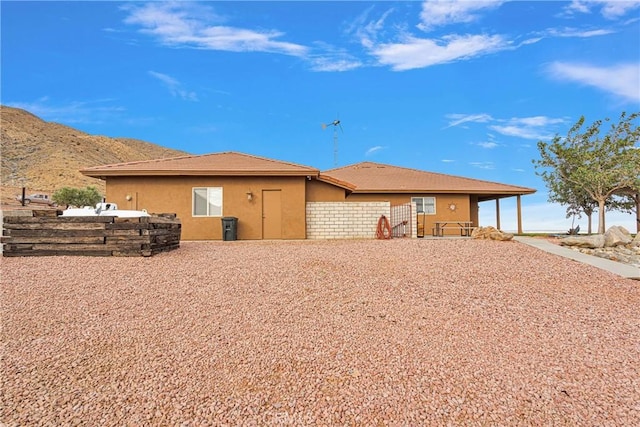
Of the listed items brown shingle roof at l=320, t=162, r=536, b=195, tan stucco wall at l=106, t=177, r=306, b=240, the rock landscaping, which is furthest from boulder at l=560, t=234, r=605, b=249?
tan stucco wall at l=106, t=177, r=306, b=240

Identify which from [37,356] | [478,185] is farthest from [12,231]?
[478,185]

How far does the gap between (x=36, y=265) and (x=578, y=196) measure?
29074mm

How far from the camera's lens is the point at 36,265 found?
8023 millimetres

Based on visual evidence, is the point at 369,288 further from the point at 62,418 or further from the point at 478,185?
the point at 478,185

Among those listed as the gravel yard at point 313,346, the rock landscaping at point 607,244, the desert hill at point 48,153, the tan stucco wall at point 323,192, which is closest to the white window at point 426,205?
the tan stucco wall at point 323,192

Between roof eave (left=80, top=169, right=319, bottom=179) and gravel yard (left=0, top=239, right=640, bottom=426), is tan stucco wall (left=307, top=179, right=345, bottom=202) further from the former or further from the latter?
gravel yard (left=0, top=239, right=640, bottom=426)

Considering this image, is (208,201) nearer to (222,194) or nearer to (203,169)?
(222,194)

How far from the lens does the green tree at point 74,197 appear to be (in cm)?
3581

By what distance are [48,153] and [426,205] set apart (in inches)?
2298

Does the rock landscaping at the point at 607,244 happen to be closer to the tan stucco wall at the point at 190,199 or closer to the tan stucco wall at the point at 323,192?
the tan stucco wall at the point at 323,192

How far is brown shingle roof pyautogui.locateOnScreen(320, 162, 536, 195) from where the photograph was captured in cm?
2042

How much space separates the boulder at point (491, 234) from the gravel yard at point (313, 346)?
5199 millimetres

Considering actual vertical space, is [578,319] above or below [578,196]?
below

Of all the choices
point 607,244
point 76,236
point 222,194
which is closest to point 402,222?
point 222,194
